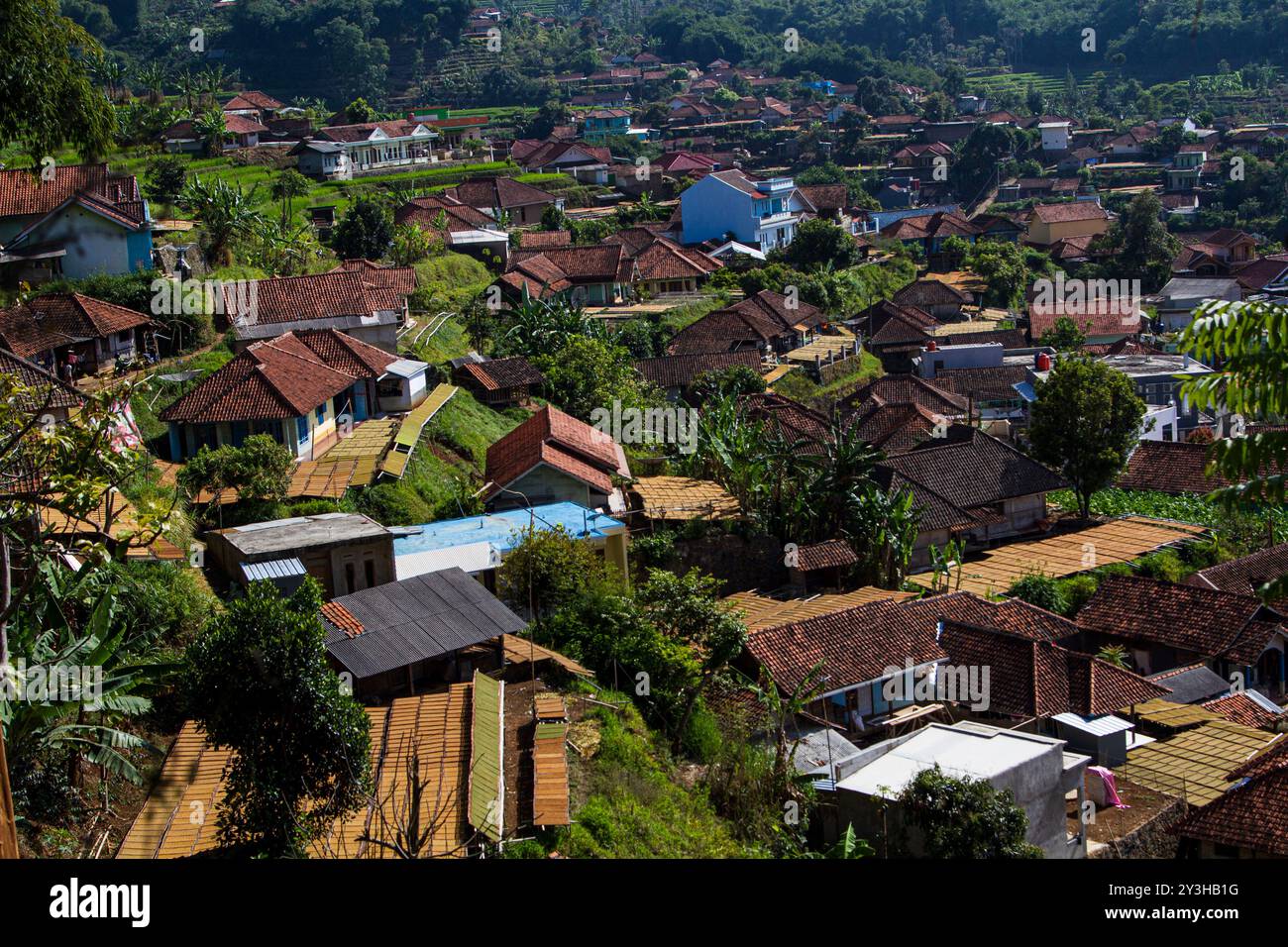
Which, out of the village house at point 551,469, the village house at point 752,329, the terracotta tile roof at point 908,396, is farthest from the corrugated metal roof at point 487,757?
the village house at point 752,329

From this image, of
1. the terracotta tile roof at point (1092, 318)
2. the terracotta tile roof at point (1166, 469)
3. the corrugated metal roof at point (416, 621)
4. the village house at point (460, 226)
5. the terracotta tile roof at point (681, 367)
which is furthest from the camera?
the terracotta tile roof at point (1092, 318)

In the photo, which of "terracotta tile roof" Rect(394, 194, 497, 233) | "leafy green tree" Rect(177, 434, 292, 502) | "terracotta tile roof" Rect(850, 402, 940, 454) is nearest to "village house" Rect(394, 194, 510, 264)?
"terracotta tile roof" Rect(394, 194, 497, 233)

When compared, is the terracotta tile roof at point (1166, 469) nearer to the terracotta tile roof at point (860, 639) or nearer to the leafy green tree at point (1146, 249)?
the terracotta tile roof at point (860, 639)

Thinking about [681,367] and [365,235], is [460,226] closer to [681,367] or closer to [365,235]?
[365,235]

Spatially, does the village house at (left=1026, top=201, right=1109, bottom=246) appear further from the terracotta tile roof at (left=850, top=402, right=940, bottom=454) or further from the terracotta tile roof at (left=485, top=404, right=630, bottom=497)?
the terracotta tile roof at (left=485, top=404, right=630, bottom=497)

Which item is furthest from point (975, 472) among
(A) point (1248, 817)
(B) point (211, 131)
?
(B) point (211, 131)

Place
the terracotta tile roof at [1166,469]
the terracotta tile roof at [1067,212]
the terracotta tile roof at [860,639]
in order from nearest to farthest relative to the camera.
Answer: the terracotta tile roof at [860,639] < the terracotta tile roof at [1166,469] < the terracotta tile roof at [1067,212]

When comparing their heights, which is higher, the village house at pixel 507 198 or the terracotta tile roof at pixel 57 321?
the village house at pixel 507 198
